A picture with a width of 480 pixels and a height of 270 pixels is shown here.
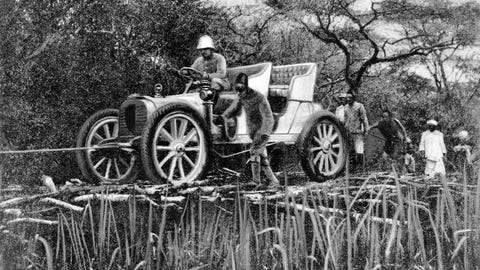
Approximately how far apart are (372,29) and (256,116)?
959mm

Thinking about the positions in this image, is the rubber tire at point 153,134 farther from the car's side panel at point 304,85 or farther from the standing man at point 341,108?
the standing man at point 341,108

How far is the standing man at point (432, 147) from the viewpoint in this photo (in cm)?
401

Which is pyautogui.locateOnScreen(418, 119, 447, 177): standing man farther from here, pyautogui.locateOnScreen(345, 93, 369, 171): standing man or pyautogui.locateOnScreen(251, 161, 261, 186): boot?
pyautogui.locateOnScreen(251, 161, 261, 186): boot

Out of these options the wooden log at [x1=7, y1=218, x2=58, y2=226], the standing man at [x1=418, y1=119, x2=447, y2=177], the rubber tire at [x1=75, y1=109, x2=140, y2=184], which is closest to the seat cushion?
the standing man at [x1=418, y1=119, x2=447, y2=177]

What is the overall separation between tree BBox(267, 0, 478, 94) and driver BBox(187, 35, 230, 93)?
55 centimetres

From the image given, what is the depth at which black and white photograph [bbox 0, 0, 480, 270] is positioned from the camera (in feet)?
10.8

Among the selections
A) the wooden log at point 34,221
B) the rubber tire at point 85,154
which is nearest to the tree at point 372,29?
the rubber tire at point 85,154

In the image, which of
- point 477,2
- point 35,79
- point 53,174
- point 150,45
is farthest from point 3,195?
point 477,2

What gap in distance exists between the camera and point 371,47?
4445 millimetres

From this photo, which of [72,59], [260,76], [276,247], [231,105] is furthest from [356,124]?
[276,247]

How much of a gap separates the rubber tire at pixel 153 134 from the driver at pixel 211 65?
13.9 inches

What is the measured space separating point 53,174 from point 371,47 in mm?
2178

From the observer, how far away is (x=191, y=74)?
13.7ft

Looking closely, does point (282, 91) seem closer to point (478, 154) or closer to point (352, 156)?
point (352, 156)
